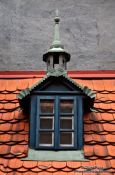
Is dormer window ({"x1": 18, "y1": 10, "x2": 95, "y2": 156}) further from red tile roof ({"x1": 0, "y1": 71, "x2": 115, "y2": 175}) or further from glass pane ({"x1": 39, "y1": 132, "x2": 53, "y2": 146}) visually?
red tile roof ({"x1": 0, "y1": 71, "x2": 115, "y2": 175})

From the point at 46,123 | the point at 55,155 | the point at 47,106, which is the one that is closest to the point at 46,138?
the point at 46,123

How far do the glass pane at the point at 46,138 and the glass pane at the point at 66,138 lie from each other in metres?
0.17

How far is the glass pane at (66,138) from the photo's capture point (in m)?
7.92

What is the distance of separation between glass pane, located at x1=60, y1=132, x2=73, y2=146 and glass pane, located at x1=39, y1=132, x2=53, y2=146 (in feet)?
0.55

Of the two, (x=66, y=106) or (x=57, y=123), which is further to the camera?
(x=66, y=106)

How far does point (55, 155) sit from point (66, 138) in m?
0.40

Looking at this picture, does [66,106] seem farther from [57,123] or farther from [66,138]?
[66,138]

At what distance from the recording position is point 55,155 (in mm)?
7664

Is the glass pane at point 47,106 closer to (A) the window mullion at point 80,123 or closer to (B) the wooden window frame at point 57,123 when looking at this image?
(B) the wooden window frame at point 57,123

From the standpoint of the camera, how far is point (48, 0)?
12664 mm

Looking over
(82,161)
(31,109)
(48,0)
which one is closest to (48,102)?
(31,109)

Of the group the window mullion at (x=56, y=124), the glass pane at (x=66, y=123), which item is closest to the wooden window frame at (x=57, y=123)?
the window mullion at (x=56, y=124)

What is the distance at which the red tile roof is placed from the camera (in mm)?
7367

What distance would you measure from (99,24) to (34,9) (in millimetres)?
1620
